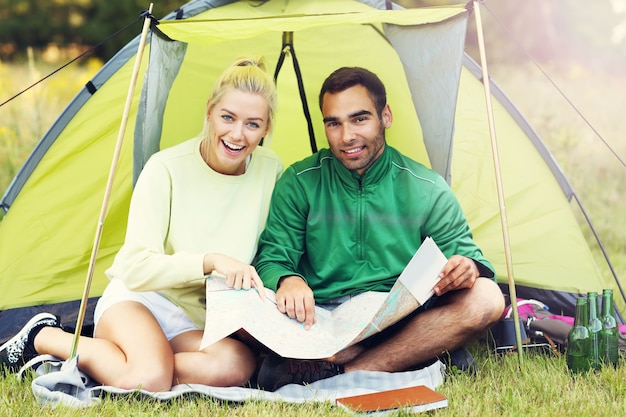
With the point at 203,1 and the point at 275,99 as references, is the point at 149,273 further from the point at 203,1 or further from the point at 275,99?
the point at 203,1

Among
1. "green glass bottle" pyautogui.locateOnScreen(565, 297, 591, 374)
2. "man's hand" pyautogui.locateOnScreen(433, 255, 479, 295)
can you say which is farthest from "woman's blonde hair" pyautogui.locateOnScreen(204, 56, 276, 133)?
"green glass bottle" pyautogui.locateOnScreen(565, 297, 591, 374)

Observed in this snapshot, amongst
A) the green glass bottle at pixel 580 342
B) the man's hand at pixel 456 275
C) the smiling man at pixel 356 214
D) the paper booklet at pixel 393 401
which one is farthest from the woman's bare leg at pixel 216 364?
the green glass bottle at pixel 580 342

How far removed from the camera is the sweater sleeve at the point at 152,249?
2.27 metres

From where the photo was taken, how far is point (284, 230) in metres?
2.57

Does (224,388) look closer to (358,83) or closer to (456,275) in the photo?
(456,275)

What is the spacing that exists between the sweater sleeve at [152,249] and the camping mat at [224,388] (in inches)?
11.0

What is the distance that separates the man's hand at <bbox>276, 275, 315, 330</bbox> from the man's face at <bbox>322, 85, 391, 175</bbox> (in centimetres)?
47

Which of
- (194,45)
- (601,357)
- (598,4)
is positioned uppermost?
(598,4)

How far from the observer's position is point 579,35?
9.72 metres

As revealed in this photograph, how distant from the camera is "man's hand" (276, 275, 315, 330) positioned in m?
2.32

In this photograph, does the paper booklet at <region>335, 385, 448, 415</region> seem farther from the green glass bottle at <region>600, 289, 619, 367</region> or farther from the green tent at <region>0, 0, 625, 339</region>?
the green tent at <region>0, 0, 625, 339</region>

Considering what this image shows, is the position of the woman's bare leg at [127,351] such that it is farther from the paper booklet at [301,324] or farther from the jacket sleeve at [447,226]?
the jacket sleeve at [447,226]

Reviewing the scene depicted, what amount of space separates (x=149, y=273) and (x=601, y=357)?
4.47 ft

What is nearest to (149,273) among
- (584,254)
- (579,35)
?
(584,254)
